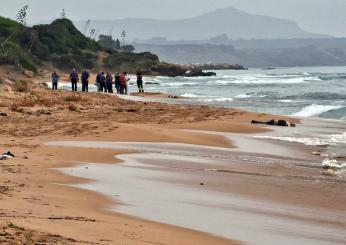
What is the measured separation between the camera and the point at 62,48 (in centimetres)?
10550

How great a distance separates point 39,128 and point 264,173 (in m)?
7.14

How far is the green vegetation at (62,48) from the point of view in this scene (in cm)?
9725

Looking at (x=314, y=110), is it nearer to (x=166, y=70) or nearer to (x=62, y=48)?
(x=62, y=48)

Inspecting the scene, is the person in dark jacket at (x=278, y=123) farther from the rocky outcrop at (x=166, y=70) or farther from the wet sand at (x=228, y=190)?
the rocky outcrop at (x=166, y=70)

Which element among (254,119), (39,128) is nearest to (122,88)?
(254,119)

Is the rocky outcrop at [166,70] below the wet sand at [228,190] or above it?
above

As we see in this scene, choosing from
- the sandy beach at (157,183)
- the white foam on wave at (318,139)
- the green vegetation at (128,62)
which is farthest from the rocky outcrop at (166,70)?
the white foam on wave at (318,139)

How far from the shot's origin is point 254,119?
21766mm

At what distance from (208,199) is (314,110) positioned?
70.2 feet

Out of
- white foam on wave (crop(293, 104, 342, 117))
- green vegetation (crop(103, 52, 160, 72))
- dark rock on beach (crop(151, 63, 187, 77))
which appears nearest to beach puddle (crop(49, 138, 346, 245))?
white foam on wave (crop(293, 104, 342, 117))

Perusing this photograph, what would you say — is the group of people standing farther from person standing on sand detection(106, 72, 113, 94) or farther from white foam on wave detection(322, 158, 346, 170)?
white foam on wave detection(322, 158, 346, 170)

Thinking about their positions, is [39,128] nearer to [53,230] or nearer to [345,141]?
[345,141]

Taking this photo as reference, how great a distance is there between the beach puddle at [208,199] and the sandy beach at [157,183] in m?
0.02

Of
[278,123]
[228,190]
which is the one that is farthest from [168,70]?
[228,190]
